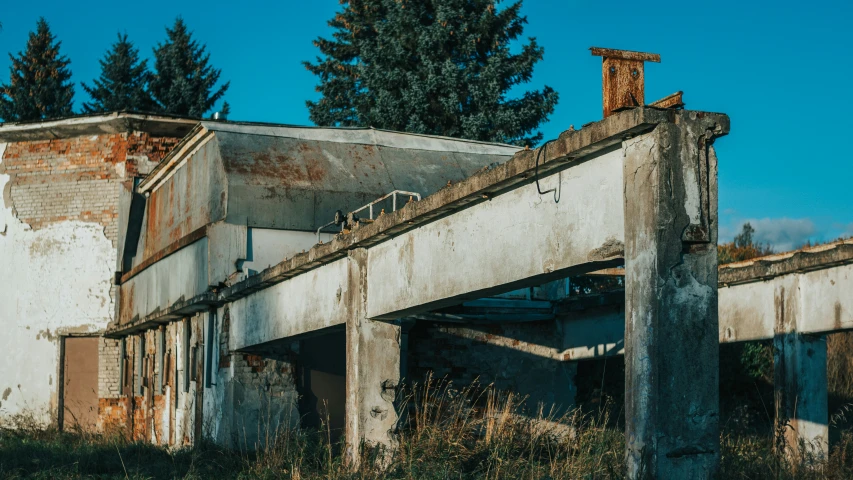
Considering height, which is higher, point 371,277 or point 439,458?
point 371,277

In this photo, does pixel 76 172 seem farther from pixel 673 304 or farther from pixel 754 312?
pixel 673 304

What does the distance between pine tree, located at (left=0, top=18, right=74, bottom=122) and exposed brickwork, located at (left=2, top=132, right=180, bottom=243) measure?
603 inches

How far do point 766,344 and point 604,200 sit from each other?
1533 cm

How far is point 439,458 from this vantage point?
8.55 meters

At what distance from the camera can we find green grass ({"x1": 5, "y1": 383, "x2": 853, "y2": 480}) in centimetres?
722

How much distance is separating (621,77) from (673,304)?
157 centimetres

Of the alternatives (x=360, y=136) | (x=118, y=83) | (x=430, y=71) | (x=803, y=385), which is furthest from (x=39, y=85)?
(x=803, y=385)

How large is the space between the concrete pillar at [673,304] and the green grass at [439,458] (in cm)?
40

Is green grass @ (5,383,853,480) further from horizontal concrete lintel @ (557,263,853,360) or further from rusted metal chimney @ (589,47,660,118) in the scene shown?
rusted metal chimney @ (589,47,660,118)

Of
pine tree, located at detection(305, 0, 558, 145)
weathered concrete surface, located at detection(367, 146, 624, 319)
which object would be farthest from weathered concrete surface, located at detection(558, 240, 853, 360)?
pine tree, located at detection(305, 0, 558, 145)

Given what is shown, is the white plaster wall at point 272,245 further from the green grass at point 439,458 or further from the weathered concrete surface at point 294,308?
the green grass at point 439,458

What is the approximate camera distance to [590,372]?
17203 mm

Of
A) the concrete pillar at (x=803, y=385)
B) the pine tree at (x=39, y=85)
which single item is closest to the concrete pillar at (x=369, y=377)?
the concrete pillar at (x=803, y=385)

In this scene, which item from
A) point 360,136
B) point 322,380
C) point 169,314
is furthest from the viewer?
point 360,136
